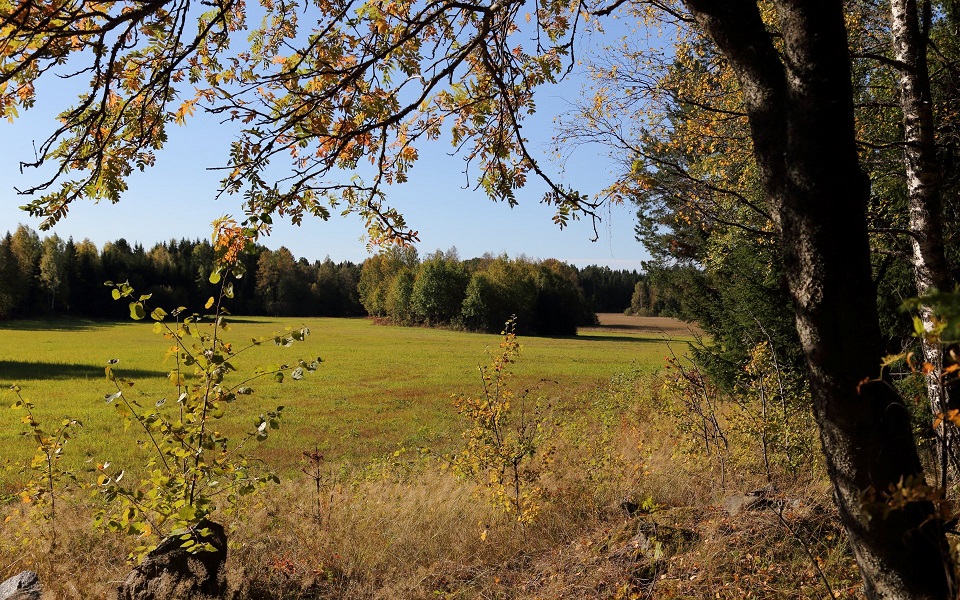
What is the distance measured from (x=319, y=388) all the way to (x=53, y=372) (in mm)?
11147

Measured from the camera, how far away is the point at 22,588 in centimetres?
402

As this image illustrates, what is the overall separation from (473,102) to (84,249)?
8421cm

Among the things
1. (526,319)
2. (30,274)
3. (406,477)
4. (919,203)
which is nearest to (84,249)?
(30,274)

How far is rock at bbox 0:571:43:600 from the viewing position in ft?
12.9

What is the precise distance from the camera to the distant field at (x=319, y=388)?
44.0 ft

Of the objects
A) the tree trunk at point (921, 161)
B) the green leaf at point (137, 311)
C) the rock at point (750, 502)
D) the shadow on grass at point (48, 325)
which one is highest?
the tree trunk at point (921, 161)

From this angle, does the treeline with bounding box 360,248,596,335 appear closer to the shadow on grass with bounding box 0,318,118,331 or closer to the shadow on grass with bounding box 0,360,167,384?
the shadow on grass with bounding box 0,318,118,331

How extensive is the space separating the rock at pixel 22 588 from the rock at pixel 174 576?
0.50 metres

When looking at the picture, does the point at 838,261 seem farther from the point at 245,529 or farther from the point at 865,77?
the point at 865,77

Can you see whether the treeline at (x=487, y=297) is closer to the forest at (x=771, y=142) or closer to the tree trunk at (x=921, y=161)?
the forest at (x=771, y=142)

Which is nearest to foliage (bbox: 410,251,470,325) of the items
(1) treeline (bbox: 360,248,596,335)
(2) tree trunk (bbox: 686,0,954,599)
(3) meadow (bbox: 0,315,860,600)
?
(1) treeline (bbox: 360,248,596,335)

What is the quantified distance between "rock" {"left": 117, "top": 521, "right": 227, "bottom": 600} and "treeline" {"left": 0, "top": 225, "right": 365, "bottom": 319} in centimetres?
4570

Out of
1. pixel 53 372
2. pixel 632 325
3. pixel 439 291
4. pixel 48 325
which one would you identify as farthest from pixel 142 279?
pixel 632 325

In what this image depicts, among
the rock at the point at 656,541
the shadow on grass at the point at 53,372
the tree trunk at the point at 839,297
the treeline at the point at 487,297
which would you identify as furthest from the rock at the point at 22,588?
the treeline at the point at 487,297
